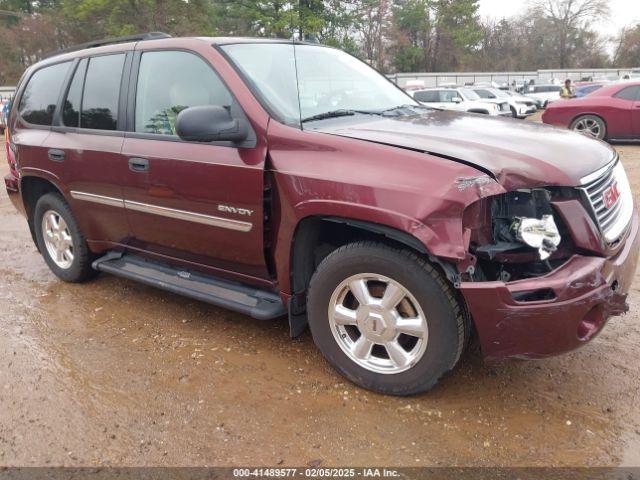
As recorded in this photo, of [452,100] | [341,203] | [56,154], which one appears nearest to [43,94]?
[56,154]

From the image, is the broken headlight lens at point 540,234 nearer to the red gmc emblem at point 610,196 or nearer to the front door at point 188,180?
the red gmc emblem at point 610,196

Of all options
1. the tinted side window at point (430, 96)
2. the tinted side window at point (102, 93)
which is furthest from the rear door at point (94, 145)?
the tinted side window at point (430, 96)

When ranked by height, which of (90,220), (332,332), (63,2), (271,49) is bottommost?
(332,332)

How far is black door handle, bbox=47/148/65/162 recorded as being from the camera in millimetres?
4277

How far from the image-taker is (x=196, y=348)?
3.62 metres

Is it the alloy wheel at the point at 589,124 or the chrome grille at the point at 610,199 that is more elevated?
the alloy wheel at the point at 589,124

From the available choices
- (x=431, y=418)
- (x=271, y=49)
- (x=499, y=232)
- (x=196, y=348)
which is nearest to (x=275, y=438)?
(x=431, y=418)

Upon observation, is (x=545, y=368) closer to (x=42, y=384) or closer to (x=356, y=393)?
(x=356, y=393)

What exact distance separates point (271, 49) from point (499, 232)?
Answer: 1.97 meters

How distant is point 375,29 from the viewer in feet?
188

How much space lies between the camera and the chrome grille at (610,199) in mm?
2668

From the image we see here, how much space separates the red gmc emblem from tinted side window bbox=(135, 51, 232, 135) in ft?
6.83

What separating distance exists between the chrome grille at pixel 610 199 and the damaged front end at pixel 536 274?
95mm

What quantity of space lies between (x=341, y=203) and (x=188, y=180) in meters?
1.11
